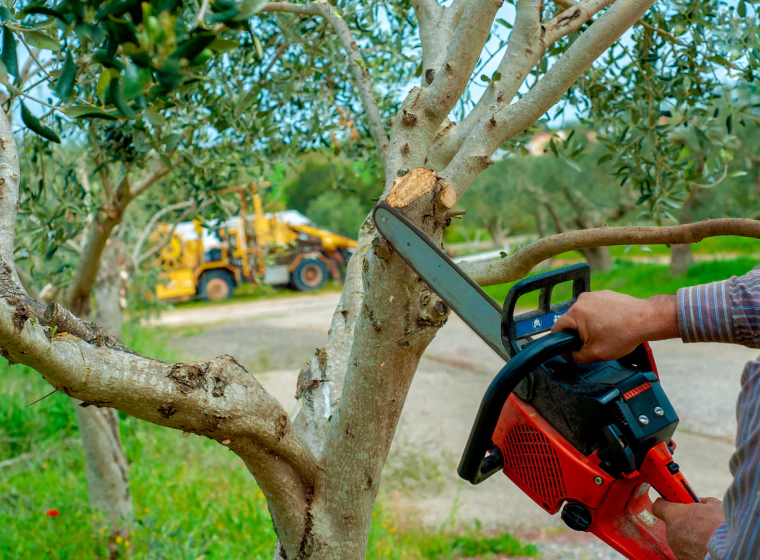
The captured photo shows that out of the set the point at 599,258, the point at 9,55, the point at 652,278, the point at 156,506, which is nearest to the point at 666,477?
the point at 9,55

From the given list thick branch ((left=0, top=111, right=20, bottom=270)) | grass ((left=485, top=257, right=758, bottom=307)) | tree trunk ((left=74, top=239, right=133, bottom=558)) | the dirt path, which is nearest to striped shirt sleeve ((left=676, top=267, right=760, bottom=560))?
thick branch ((left=0, top=111, right=20, bottom=270))

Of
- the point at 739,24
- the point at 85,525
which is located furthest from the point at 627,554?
the point at 85,525

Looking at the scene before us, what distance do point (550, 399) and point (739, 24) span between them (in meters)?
2.08

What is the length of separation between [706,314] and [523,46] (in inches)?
37.0

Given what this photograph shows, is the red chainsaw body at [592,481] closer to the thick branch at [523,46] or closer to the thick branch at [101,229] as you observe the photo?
the thick branch at [523,46]

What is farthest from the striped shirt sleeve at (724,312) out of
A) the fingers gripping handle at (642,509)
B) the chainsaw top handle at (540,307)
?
the fingers gripping handle at (642,509)

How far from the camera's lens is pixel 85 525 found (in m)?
3.79

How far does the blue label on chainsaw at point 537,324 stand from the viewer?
147 cm

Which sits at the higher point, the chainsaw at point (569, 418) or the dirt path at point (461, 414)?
the chainsaw at point (569, 418)

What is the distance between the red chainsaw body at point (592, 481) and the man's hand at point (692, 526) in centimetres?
6

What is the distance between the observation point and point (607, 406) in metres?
1.37

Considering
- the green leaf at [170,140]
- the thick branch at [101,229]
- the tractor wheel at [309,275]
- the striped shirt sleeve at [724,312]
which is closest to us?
the striped shirt sleeve at [724,312]

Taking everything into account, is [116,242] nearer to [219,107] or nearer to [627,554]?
[219,107]

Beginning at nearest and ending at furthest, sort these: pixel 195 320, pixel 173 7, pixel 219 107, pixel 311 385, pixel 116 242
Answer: pixel 173 7, pixel 311 385, pixel 219 107, pixel 116 242, pixel 195 320
